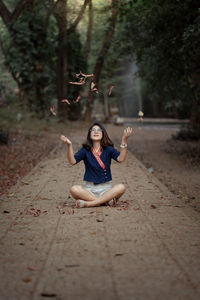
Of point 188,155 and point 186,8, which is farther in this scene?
point 188,155

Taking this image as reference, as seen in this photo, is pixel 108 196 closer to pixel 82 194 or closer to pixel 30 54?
pixel 82 194

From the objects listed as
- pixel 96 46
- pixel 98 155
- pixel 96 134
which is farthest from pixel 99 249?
pixel 96 46

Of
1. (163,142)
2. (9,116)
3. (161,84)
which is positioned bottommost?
(163,142)

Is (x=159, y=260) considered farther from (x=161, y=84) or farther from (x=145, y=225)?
(x=161, y=84)

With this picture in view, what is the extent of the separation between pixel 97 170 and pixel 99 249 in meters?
2.36

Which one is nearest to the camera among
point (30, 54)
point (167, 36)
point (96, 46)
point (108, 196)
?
point (108, 196)

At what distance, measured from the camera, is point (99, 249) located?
15.7 ft

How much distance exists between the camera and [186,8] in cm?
1288

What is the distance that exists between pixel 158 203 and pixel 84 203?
1265 millimetres

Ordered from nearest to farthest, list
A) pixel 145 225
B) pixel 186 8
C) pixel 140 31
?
pixel 145 225 < pixel 186 8 < pixel 140 31

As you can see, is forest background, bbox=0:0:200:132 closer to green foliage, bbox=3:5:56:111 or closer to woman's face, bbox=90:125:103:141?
green foliage, bbox=3:5:56:111

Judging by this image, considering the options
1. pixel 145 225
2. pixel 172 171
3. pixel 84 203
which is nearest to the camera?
pixel 145 225

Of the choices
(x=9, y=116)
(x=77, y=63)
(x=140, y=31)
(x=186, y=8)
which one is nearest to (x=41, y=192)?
(x=186, y=8)

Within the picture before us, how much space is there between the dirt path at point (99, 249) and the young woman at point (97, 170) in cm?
20
